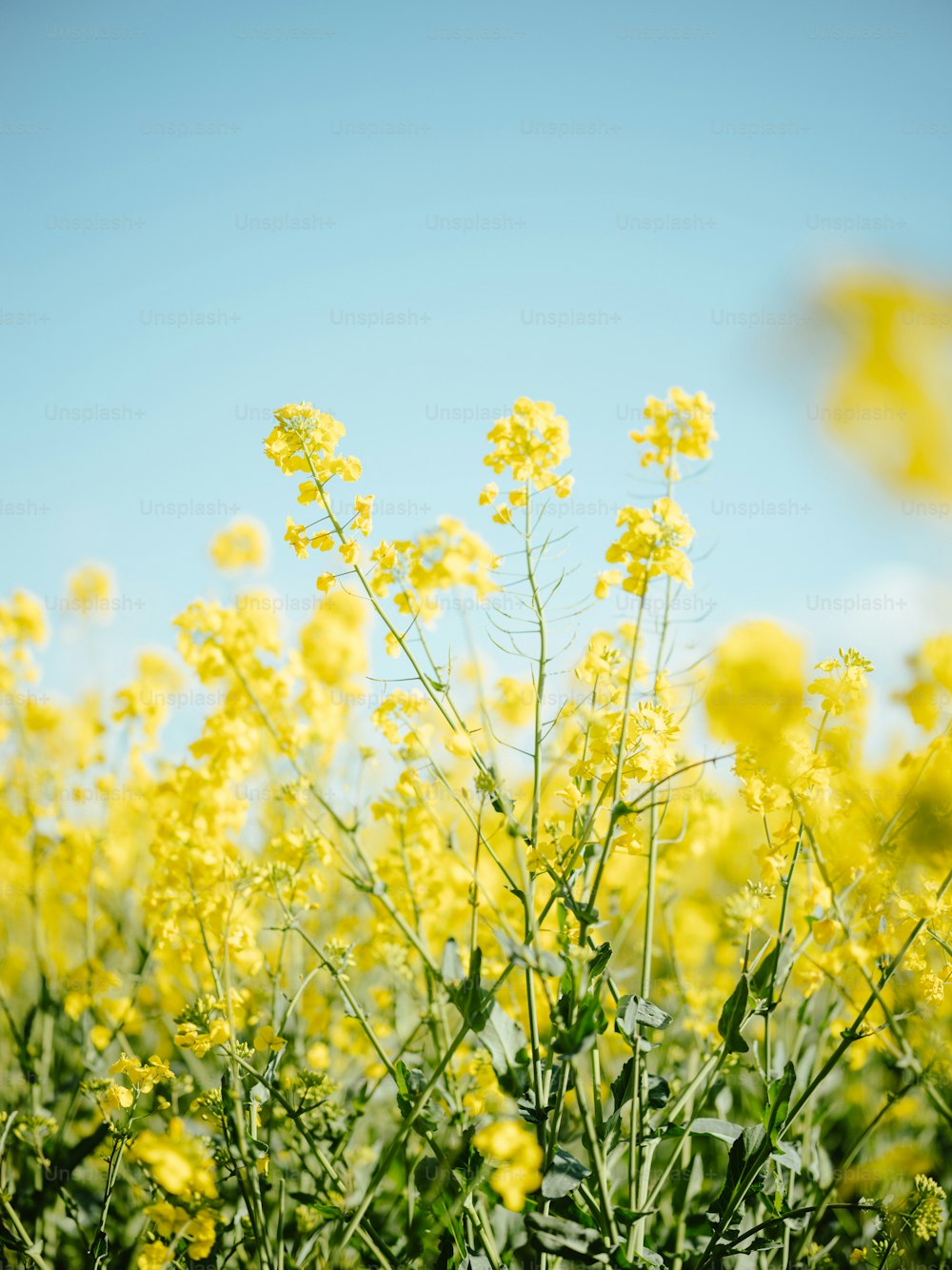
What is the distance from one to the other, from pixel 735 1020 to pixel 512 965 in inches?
22.5

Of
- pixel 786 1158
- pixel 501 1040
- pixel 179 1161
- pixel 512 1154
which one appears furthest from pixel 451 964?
pixel 786 1158

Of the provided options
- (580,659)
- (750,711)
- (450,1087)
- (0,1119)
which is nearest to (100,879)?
(0,1119)

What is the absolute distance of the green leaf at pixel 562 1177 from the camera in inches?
68.4

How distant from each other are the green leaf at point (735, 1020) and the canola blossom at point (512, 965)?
11 millimetres

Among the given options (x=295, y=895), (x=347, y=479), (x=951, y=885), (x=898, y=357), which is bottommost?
(x=295, y=895)

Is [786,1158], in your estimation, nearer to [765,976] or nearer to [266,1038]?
[765,976]

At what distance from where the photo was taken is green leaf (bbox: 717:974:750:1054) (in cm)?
183

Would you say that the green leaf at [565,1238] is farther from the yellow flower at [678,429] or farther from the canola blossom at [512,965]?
the yellow flower at [678,429]

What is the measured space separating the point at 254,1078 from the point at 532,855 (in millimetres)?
Answer: 1018

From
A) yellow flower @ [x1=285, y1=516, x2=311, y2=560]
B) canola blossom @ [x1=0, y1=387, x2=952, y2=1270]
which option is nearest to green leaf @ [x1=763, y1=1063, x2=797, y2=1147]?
canola blossom @ [x1=0, y1=387, x2=952, y2=1270]

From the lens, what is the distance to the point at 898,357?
583 millimetres

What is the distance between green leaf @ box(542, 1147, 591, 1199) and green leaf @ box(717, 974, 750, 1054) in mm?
413

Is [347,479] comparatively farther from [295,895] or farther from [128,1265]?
[128,1265]

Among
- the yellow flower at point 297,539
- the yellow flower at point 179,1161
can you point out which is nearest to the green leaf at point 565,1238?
the yellow flower at point 179,1161
